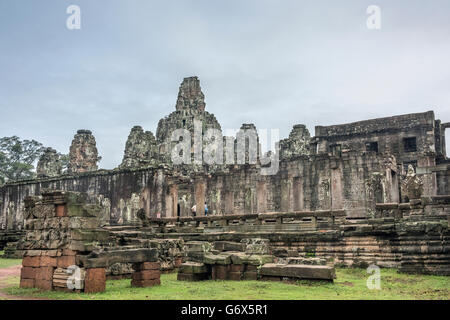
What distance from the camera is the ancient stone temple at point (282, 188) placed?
13.6 metres

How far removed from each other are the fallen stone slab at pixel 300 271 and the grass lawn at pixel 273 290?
5.7 inches

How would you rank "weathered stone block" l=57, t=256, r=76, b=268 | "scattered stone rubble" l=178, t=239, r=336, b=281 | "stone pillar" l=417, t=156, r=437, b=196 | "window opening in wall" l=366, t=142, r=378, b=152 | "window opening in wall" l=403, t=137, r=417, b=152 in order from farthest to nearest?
"window opening in wall" l=366, t=142, r=378, b=152, "window opening in wall" l=403, t=137, r=417, b=152, "stone pillar" l=417, t=156, r=437, b=196, "scattered stone rubble" l=178, t=239, r=336, b=281, "weathered stone block" l=57, t=256, r=76, b=268

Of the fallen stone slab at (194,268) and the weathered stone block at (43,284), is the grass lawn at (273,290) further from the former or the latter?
the fallen stone slab at (194,268)

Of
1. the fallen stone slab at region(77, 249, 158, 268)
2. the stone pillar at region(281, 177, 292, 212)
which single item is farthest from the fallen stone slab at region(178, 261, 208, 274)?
the stone pillar at region(281, 177, 292, 212)

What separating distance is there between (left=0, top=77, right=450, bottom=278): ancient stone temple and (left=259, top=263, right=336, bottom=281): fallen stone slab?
99 millimetres

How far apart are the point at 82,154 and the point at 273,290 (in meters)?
32.5

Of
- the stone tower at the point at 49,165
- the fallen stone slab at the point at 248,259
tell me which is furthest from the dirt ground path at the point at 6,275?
the stone tower at the point at 49,165

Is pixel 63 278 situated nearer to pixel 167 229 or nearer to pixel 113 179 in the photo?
pixel 167 229

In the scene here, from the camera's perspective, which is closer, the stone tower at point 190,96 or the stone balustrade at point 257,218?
the stone balustrade at point 257,218

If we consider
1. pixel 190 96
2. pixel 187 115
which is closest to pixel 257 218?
pixel 187 115

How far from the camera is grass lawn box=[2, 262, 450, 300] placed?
27.6 feet

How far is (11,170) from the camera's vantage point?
55219mm

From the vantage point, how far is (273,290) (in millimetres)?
9102

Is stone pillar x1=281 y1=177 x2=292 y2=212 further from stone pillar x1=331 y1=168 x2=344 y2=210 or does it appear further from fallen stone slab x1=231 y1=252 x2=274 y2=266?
fallen stone slab x1=231 y1=252 x2=274 y2=266
